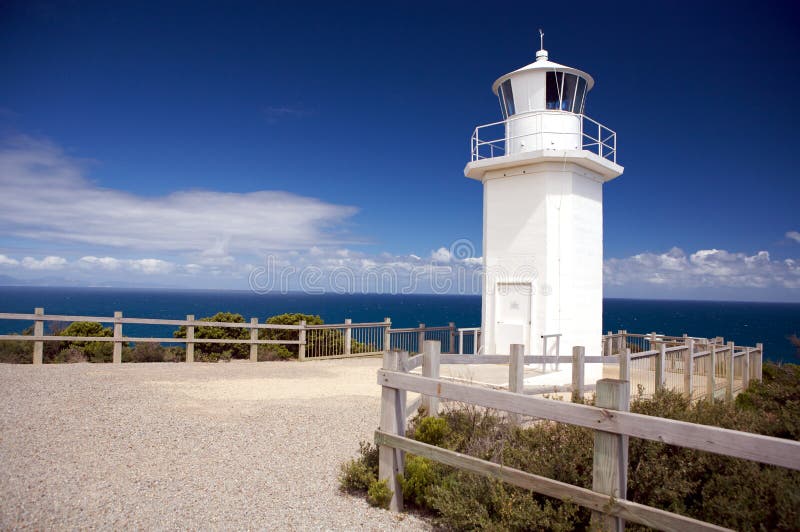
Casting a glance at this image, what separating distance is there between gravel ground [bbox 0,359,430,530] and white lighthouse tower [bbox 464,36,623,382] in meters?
4.29

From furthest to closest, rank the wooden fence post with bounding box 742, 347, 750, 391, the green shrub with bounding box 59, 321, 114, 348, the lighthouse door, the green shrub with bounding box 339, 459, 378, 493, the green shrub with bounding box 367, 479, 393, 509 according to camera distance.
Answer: the green shrub with bounding box 59, 321, 114, 348, the lighthouse door, the wooden fence post with bounding box 742, 347, 750, 391, the green shrub with bounding box 339, 459, 378, 493, the green shrub with bounding box 367, 479, 393, 509

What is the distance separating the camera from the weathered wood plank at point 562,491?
8.41 ft

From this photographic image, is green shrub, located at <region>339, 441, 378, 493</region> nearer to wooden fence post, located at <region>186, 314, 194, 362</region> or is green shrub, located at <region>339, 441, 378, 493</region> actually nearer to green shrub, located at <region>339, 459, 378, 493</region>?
green shrub, located at <region>339, 459, 378, 493</region>

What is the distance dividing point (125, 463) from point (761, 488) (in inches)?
215

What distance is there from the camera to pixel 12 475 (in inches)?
178

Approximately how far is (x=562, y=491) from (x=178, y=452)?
14.0 feet

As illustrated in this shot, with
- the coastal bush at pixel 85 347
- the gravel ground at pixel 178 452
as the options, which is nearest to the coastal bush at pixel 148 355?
the coastal bush at pixel 85 347

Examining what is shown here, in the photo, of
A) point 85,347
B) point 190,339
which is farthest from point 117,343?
point 85,347

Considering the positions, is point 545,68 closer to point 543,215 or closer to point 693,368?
point 543,215

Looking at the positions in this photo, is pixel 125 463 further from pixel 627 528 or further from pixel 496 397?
pixel 627 528

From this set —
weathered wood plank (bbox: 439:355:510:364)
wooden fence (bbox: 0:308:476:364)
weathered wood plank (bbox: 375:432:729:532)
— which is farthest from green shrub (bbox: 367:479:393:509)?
wooden fence (bbox: 0:308:476:364)

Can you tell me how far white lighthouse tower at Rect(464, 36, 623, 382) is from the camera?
444 inches

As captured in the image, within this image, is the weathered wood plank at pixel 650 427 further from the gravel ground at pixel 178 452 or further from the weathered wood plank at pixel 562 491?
the gravel ground at pixel 178 452

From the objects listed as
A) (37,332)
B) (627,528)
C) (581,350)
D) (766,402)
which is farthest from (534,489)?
(37,332)
